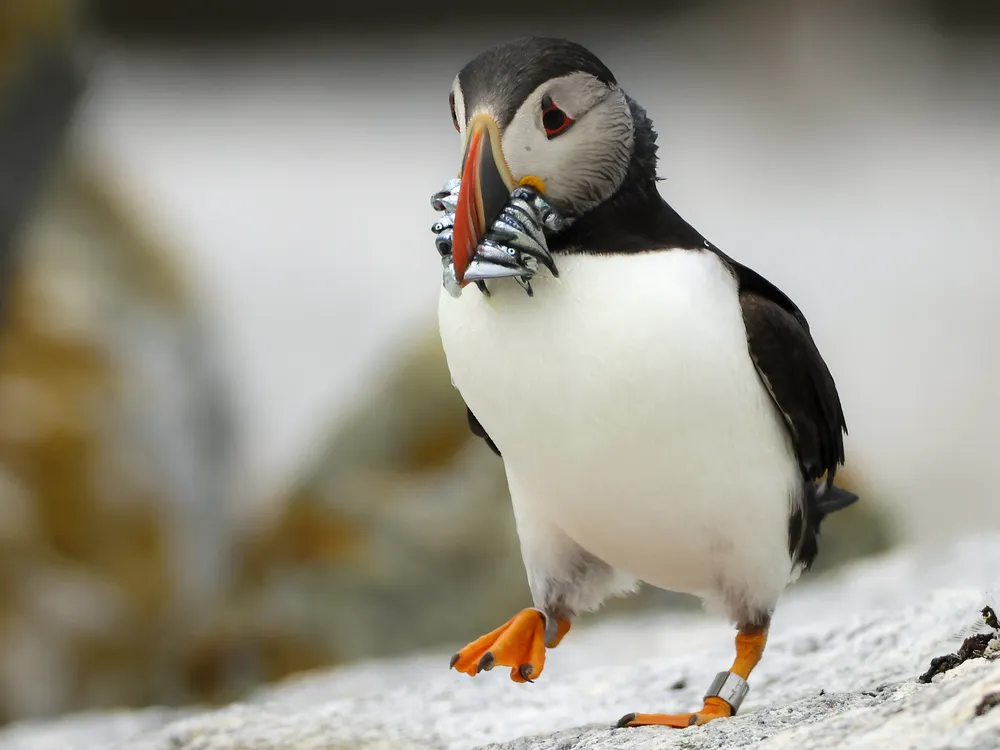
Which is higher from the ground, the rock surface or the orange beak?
the orange beak

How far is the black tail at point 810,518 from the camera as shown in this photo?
79.7 inches

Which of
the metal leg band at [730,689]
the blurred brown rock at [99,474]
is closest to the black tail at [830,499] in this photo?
the metal leg band at [730,689]

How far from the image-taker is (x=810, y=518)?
212 centimetres

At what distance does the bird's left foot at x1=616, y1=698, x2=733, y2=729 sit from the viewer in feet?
6.20

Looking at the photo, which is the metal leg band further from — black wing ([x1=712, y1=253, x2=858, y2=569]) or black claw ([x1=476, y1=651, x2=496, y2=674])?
black claw ([x1=476, y1=651, x2=496, y2=674])

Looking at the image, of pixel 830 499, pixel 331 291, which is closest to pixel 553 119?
pixel 830 499

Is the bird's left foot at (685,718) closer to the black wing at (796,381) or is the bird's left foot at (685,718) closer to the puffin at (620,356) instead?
the puffin at (620,356)

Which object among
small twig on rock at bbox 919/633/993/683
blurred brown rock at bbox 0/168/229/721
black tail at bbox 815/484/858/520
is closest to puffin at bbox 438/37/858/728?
black tail at bbox 815/484/858/520

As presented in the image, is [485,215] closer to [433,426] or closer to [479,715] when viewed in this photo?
[479,715]

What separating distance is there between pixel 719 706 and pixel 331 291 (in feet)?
21.6

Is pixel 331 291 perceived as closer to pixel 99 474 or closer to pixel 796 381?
pixel 99 474

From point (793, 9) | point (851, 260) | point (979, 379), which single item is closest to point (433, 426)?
point (979, 379)

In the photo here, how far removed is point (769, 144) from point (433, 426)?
5.71 meters

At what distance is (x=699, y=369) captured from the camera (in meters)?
1.77
